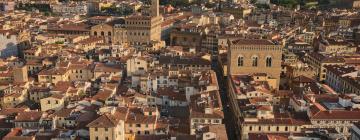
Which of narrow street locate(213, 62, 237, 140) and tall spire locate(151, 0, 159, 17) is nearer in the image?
narrow street locate(213, 62, 237, 140)

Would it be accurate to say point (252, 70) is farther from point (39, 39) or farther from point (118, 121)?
point (39, 39)

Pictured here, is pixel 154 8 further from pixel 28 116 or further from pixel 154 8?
pixel 28 116

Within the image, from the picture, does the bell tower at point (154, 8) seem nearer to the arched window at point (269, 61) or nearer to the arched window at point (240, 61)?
the arched window at point (240, 61)

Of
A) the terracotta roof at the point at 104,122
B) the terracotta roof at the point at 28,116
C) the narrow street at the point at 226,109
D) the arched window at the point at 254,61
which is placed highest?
the arched window at the point at 254,61

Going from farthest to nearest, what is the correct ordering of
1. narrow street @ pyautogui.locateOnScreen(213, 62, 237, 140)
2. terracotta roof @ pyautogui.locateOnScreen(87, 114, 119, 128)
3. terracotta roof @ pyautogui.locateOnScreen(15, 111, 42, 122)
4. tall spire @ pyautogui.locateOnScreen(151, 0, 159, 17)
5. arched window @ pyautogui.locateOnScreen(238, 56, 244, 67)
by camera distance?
tall spire @ pyautogui.locateOnScreen(151, 0, 159, 17) → arched window @ pyautogui.locateOnScreen(238, 56, 244, 67) → narrow street @ pyautogui.locateOnScreen(213, 62, 237, 140) → terracotta roof @ pyautogui.locateOnScreen(15, 111, 42, 122) → terracotta roof @ pyautogui.locateOnScreen(87, 114, 119, 128)

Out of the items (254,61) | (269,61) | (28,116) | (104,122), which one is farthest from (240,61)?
(28,116)

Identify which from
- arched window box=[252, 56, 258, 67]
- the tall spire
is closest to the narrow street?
arched window box=[252, 56, 258, 67]

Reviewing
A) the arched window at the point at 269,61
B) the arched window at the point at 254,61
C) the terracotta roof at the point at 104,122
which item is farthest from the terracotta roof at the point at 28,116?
the arched window at the point at 269,61

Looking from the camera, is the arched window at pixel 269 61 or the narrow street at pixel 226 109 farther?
the arched window at pixel 269 61

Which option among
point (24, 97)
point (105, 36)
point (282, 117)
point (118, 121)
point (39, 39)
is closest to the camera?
point (118, 121)

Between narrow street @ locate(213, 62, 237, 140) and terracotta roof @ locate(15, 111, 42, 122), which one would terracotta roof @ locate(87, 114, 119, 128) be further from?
narrow street @ locate(213, 62, 237, 140)

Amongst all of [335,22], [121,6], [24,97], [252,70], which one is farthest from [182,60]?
[121,6]
